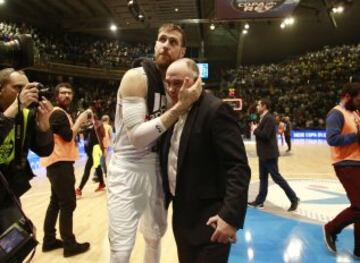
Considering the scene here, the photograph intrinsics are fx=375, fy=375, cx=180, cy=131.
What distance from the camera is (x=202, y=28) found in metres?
23.3

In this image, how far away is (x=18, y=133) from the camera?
205 centimetres

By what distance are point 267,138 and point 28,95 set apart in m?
3.97

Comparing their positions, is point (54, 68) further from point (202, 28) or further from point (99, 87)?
point (202, 28)

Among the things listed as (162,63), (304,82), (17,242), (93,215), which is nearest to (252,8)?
(93,215)

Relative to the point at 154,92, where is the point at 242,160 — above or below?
below

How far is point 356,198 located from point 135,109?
2473 mm

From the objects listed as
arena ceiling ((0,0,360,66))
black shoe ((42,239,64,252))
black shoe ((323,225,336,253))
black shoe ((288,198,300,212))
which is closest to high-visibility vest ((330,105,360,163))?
black shoe ((323,225,336,253))

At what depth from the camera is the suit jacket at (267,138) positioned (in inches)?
211

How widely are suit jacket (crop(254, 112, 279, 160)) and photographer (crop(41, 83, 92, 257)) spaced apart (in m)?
2.64

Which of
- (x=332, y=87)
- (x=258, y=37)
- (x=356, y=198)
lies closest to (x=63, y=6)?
(x=258, y=37)

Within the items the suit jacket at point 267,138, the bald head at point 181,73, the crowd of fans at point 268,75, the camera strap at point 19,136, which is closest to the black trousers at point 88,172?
the suit jacket at point 267,138

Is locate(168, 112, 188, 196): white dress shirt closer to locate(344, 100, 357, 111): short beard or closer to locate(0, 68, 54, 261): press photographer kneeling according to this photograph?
locate(0, 68, 54, 261): press photographer kneeling

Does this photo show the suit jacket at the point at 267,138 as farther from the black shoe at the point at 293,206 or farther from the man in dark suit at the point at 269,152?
the black shoe at the point at 293,206

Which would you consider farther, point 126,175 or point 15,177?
point 126,175
